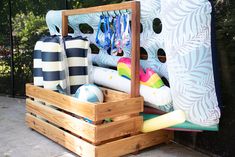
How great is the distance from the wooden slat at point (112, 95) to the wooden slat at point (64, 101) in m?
0.42

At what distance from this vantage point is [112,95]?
126 inches

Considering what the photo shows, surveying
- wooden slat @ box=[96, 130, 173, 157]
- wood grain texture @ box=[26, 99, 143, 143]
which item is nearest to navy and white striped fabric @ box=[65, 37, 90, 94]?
wood grain texture @ box=[26, 99, 143, 143]

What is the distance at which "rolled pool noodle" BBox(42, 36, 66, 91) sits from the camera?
3.20 m

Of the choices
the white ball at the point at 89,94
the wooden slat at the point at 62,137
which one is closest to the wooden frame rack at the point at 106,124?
the wooden slat at the point at 62,137

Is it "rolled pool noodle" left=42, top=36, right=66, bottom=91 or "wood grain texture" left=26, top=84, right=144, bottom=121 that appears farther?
"rolled pool noodle" left=42, top=36, right=66, bottom=91

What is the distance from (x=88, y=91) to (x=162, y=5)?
3.38 feet

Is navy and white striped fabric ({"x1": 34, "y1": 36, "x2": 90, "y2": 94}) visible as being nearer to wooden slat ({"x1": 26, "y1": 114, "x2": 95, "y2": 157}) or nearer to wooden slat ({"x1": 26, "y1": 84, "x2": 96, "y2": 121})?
wooden slat ({"x1": 26, "y1": 84, "x2": 96, "y2": 121})

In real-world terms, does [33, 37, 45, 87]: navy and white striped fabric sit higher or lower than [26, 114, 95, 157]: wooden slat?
higher

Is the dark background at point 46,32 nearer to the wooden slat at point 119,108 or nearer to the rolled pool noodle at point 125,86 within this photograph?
the rolled pool noodle at point 125,86

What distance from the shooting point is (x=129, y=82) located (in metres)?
3.02

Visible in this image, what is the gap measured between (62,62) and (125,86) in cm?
69

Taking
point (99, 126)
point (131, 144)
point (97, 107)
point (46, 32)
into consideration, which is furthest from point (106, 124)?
point (46, 32)

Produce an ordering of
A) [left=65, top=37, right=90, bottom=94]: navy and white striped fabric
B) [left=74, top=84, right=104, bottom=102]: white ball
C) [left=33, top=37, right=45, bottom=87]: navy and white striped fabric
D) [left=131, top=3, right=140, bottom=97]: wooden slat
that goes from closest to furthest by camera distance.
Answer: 1. [left=131, top=3, right=140, bottom=97]: wooden slat
2. [left=74, top=84, right=104, bottom=102]: white ball
3. [left=65, top=37, right=90, bottom=94]: navy and white striped fabric
4. [left=33, top=37, right=45, bottom=87]: navy and white striped fabric

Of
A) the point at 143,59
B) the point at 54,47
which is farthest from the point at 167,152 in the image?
the point at 54,47
